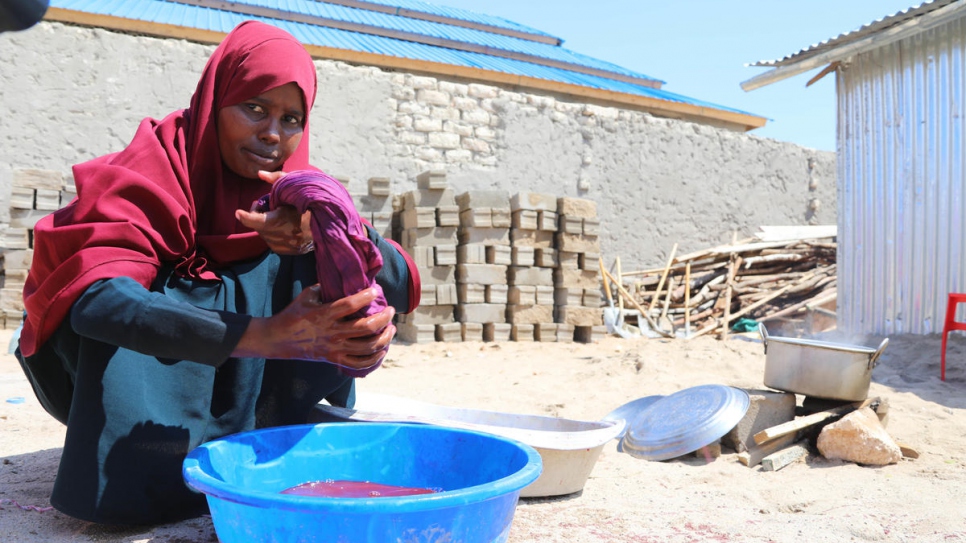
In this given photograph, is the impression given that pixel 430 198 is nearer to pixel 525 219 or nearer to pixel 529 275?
pixel 525 219

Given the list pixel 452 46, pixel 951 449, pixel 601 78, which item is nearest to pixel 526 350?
pixel 951 449

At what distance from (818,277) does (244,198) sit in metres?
9.18

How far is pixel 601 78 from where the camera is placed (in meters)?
12.4

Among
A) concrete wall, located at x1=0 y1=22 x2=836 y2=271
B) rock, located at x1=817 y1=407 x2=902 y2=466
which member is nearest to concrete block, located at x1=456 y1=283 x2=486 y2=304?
concrete wall, located at x1=0 y1=22 x2=836 y2=271

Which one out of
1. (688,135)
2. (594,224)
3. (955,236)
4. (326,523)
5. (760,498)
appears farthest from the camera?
(688,135)

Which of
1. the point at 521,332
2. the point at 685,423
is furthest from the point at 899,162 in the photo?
the point at 685,423

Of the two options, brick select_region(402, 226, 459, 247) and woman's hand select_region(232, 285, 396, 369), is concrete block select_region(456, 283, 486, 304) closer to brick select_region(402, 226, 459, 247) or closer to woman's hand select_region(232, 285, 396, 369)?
brick select_region(402, 226, 459, 247)

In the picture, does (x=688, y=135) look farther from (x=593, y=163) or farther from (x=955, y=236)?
(x=955, y=236)

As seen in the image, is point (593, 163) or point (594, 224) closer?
point (594, 224)

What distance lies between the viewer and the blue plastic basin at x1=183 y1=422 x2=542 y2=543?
1.15 meters

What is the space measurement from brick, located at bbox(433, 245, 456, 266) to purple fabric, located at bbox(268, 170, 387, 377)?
16.6ft

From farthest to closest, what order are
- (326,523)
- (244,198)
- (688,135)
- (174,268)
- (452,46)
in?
(452,46)
(688,135)
(244,198)
(174,268)
(326,523)

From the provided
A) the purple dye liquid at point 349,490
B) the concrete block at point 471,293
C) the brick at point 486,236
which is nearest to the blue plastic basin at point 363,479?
the purple dye liquid at point 349,490

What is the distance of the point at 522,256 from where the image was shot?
6.66m
